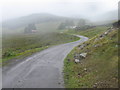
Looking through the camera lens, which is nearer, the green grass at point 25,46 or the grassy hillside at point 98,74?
the grassy hillside at point 98,74

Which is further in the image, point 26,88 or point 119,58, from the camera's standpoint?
point 119,58

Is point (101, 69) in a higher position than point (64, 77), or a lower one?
higher

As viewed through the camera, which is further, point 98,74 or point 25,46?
point 25,46

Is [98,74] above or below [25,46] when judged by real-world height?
above

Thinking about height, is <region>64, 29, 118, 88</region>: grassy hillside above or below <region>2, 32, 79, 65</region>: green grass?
above

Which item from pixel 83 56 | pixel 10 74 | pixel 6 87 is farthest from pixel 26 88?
pixel 83 56

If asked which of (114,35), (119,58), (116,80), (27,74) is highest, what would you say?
(114,35)

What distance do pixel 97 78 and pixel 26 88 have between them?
26.0ft

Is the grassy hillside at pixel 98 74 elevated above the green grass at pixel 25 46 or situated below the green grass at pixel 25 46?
above

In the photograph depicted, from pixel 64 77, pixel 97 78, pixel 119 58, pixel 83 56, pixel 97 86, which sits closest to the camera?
pixel 97 86

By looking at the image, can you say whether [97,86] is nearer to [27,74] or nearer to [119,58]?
[119,58]

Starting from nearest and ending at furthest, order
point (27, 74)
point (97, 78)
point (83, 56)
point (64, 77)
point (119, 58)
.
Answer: point (97, 78)
point (119, 58)
point (64, 77)
point (27, 74)
point (83, 56)

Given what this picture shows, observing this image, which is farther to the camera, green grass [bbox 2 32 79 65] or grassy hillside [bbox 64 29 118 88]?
green grass [bbox 2 32 79 65]

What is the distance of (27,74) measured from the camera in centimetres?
1811
